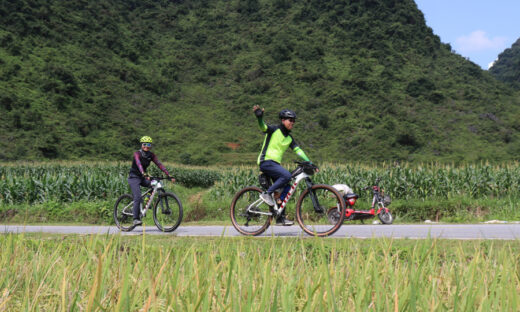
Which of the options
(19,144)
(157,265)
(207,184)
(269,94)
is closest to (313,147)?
(269,94)

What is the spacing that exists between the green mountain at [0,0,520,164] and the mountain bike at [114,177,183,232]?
4472 cm

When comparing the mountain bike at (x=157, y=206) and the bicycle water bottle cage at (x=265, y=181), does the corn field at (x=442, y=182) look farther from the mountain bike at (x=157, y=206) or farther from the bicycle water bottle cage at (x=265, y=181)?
the bicycle water bottle cage at (x=265, y=181)

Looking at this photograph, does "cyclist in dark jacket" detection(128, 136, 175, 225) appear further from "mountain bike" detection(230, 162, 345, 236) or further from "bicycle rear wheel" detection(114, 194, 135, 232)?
"mountain bike" detection(230, 162, 345, 236)

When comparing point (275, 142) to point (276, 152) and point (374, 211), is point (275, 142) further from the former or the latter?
point (374, 211)

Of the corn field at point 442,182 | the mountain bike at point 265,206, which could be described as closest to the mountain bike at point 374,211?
the corn field at point 442,182

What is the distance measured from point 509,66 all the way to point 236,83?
79149 millimetres

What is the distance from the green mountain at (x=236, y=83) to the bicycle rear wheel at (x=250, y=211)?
47.1m

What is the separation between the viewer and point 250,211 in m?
8.27

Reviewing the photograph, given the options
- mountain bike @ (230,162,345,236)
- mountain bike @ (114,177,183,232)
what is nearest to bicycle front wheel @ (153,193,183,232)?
mountain bike @ (114,177,183,232)

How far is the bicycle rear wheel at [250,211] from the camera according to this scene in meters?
8.20

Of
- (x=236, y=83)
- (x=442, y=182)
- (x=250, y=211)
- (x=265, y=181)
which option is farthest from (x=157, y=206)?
(x=236, y=83)

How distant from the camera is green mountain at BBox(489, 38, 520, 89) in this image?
97.0 meters

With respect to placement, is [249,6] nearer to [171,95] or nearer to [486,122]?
[171,95]

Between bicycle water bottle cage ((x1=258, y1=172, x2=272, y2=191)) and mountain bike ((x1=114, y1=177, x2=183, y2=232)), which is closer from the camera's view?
bicycle water bottle cage ((x1=258, y1=172, x2=272, y2=191))
